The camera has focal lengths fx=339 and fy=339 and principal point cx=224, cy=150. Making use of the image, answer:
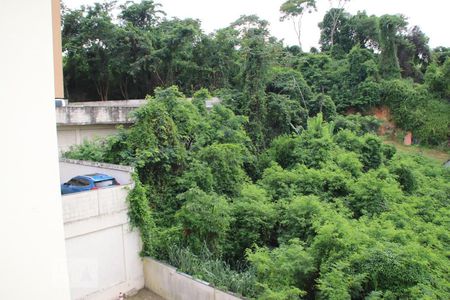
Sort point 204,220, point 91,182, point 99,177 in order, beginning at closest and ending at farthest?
point 204,220
point 91,182
point 99,177

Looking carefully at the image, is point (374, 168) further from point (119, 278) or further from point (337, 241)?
point (119, 278)

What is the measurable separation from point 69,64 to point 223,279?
17749 mm

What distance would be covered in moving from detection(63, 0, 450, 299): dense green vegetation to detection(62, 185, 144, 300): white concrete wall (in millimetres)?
362

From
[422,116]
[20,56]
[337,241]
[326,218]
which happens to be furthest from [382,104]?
[20,56]

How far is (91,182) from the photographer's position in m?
8.14

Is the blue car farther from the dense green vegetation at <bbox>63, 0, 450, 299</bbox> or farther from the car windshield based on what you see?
the dense green vegetation at <bbox>63, 0, 450, 299</bbox>

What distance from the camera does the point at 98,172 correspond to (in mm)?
8859

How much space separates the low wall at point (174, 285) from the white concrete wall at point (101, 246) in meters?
0.30

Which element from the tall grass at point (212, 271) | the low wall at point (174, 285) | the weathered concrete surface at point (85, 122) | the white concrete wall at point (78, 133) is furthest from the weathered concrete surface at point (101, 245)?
the white concrete wall at point (78, 133)

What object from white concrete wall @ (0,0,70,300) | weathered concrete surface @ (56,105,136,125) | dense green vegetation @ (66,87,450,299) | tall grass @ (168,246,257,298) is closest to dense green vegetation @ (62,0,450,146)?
dense green vegetation @ (66,87,450,299)

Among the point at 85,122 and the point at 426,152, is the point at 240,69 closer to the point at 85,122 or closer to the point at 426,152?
the point at 85,122

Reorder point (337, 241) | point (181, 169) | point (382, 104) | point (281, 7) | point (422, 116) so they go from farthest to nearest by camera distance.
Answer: point (281, 7) < point (382, 104) < point (422, 116) < point (181, 169) < point (337, 241)

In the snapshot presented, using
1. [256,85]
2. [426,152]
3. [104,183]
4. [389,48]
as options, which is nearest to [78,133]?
[104,183]

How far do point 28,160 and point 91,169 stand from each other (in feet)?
26.4
